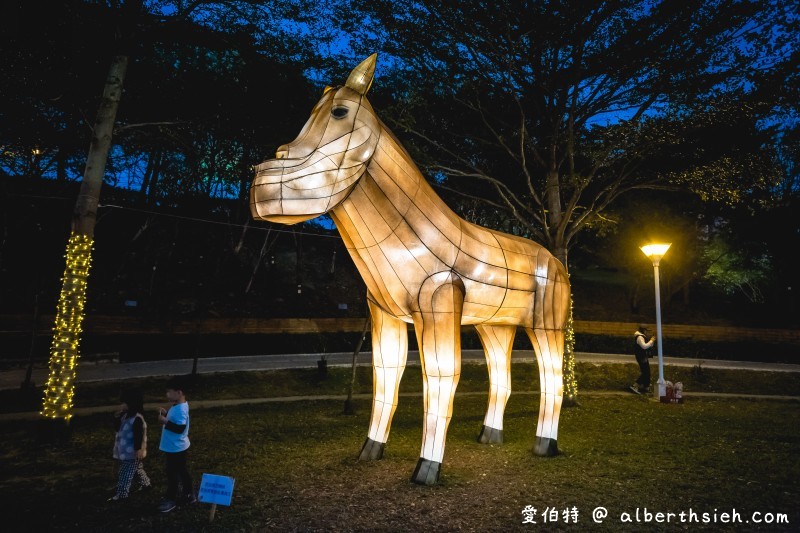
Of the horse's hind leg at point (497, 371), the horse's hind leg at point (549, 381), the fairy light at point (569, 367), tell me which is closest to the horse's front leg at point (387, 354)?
the horse's hind leg at point (497, 371)

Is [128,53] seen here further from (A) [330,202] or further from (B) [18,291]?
(B) [18,291]

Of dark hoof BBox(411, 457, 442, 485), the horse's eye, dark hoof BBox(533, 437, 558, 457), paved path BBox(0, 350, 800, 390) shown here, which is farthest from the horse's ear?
paved path BBox(0, 350, 800, 390)

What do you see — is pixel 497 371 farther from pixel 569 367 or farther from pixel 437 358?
pixel 569 367

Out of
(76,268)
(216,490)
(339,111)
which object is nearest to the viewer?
(216,490)

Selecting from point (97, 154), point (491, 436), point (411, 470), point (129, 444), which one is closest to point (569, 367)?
point (491, 436)

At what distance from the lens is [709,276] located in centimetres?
2683

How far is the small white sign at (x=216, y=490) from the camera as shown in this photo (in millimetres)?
3891

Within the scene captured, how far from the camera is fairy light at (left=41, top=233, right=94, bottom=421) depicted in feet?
23.4

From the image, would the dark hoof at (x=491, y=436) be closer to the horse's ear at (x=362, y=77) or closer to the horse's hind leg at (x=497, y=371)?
the horse's hind leg at (x=497, y=371)

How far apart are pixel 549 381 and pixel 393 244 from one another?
2985mm

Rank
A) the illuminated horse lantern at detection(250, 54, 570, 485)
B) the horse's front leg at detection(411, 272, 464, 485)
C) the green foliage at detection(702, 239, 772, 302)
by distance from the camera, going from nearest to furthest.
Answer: the illuminated horse lantern at detection(250, 54, 570, 485), the horse's front leg at detection(411, 272, 464, 485), the green foliage at detection(702, 239, 772, 302)

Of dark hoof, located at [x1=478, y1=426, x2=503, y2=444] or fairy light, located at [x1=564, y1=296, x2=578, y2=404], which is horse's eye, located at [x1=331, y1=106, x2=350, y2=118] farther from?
fairy light, located at [x1=564, y1=296, x2=578, y2=404]

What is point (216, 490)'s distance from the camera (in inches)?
154

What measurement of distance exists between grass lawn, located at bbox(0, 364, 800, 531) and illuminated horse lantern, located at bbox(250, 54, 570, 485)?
0.74 metres
